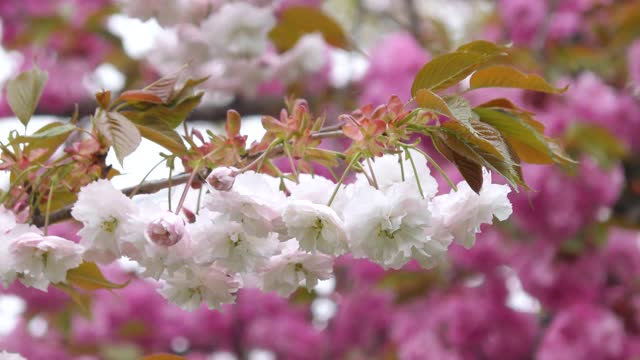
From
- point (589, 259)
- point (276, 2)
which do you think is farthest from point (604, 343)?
point (276, 2)

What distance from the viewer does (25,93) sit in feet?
2.79

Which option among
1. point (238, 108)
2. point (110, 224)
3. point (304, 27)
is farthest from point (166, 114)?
Result: point (238, 108)

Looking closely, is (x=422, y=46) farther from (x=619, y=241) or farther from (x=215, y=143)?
(x=215, y=143)

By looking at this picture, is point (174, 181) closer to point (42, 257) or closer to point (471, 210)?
point (42, 257)

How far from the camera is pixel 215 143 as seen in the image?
75 centimetres

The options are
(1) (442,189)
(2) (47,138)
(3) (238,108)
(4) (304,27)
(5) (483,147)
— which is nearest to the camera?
(5) (483,147)

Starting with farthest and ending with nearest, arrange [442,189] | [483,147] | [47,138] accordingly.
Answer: [442,189] → [47,138] → [483,147]

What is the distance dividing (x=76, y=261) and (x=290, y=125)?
0.66 feet

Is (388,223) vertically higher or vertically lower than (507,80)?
lower

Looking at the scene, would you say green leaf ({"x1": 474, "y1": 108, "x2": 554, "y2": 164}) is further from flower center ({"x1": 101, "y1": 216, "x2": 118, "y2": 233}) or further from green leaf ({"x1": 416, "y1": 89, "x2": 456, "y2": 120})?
flower center ({"x1": 101, "y1": 216, "x2": 118, "y2": 233})

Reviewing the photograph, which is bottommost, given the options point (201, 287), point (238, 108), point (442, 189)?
point (201, 287)

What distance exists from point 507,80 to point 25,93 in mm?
432

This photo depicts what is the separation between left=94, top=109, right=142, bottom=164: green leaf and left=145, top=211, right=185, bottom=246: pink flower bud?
68 millimetres

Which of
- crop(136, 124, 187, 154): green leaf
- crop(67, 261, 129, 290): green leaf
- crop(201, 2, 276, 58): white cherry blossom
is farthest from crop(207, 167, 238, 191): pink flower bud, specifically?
crop(201, 2, 276, 58): white cherry blossom
